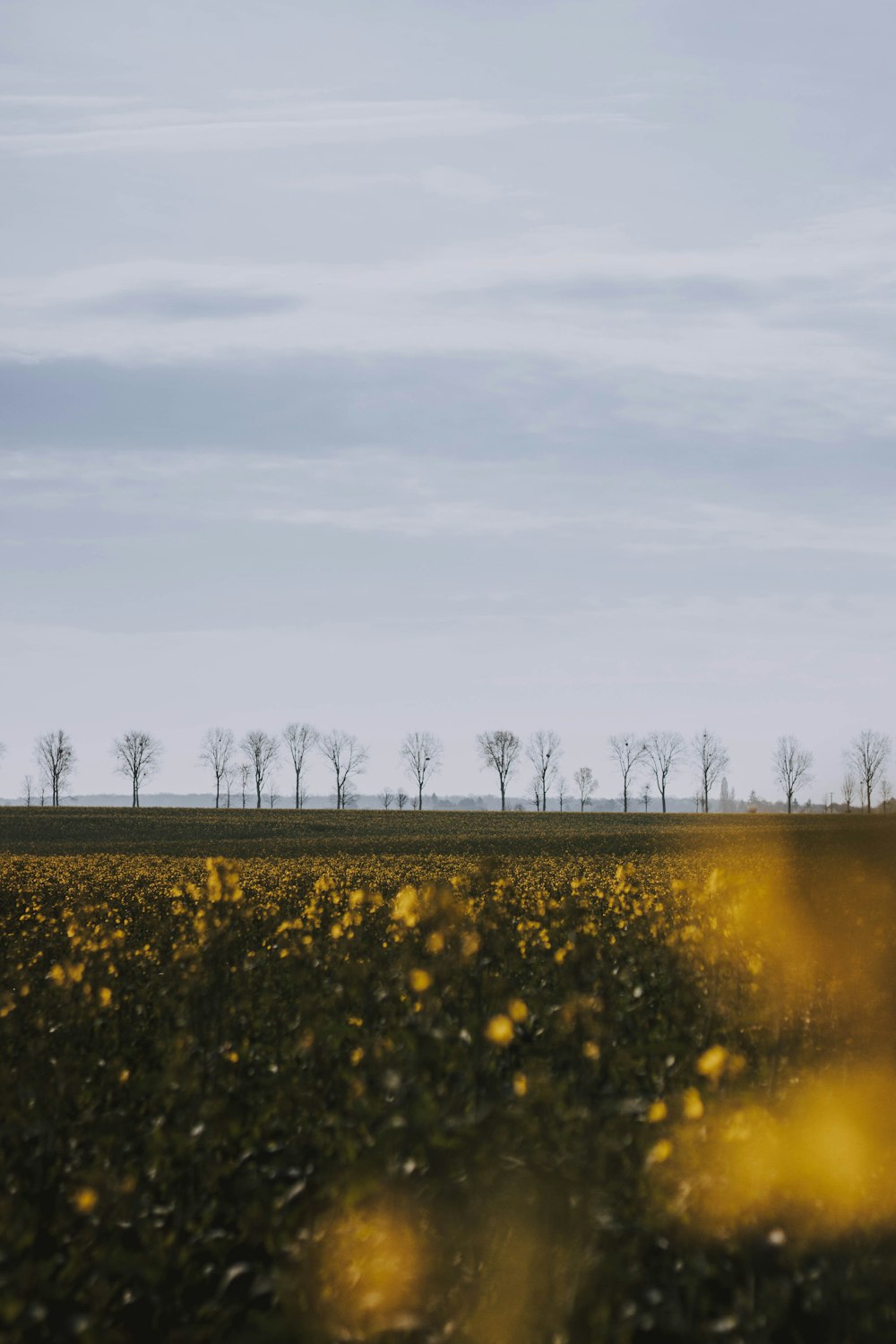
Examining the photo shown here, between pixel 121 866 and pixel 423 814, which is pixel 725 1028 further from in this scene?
pixel 423 814

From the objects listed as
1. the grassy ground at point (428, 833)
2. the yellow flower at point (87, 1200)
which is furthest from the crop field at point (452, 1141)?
the grassy ground at point (428, 833)

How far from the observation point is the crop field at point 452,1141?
354 centimetres

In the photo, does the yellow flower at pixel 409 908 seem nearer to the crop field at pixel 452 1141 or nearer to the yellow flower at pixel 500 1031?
the crop field at pixel 452 1141

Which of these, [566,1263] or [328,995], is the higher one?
[328,995]

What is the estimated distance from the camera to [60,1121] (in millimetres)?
4777

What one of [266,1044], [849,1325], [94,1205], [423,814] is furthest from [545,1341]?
[423,814]

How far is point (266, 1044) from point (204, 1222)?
7.54 ft

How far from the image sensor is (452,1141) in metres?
3.85

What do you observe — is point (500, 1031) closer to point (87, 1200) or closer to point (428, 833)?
point (87, 1200)

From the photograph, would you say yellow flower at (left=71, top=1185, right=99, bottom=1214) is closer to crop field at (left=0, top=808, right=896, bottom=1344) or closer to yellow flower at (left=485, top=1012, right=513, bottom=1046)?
crop field at (left=0, top=808, right=896, bottom=1344)

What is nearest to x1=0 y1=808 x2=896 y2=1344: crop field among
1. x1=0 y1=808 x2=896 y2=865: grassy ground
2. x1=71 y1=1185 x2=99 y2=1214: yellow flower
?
x1=71 y1=1185 x2=99 y2=1214: yellow flower

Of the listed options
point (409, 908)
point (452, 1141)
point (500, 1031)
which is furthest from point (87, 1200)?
point (409, 908)

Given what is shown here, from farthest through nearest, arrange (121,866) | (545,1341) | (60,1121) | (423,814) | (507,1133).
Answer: (423,814), (121,866), (60,1121), (507,1133), (545,1341)

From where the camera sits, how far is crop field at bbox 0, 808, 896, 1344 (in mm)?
3535
